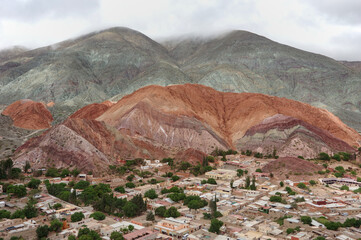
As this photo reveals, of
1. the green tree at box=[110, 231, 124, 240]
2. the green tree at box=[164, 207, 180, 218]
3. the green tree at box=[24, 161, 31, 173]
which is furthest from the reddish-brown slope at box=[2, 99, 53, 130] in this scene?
the green tree at box=[110, 231, 124, 240]

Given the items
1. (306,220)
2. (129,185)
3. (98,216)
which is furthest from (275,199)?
(98,216)

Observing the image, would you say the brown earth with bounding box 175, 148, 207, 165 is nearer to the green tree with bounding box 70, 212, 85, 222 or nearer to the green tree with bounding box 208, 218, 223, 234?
the green tree with bounding box 208, 218, 223, 234

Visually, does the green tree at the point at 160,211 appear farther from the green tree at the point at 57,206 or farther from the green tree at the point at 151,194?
the green tree at the point at 57,206

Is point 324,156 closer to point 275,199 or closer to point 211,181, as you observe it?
point 211,181

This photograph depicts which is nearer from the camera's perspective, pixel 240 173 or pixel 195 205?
pixel 195 205

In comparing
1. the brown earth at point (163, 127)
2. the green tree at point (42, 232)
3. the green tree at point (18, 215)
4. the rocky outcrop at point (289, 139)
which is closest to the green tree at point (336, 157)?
the rocky outcrop at point (289, 139)
